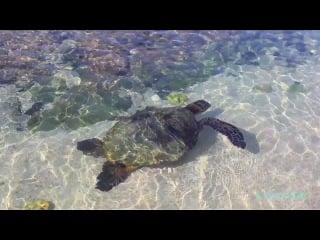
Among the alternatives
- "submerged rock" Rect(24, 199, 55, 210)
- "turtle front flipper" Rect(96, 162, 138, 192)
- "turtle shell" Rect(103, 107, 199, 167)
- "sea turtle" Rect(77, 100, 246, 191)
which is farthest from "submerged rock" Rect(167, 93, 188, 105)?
"submerged rock" Rect(24, 199, 55, 210)

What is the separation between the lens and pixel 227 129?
7.79 meters

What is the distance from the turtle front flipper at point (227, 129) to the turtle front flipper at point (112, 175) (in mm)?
1929

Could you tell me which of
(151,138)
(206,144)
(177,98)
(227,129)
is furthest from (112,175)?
(177,98)

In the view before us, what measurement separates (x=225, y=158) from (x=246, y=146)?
62 centimetres

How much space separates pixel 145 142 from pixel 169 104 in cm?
221

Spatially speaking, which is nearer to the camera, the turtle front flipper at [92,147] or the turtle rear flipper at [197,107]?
the turtle front flipper at [92,147]

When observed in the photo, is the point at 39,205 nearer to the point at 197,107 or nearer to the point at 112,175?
the point at 112,175

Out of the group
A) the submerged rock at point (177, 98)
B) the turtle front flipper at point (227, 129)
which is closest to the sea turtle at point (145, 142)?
the turtle front flipper at point (227, 129)

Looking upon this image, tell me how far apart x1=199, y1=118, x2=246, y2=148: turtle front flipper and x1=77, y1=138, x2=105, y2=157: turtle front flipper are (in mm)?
2137

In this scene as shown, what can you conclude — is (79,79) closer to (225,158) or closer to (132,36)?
(132,36)

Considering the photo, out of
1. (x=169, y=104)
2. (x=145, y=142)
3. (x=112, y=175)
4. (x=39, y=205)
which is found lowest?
(x=39, y=205)

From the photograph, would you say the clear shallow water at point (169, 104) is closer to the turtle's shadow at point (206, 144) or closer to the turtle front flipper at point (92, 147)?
the turtle's shadow at point (206, 144)

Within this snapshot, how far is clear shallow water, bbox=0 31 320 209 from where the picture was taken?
6738mm

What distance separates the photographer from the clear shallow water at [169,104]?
6738 millimetres
